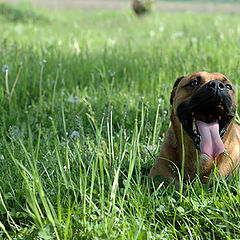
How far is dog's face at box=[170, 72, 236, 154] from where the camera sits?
248 cm

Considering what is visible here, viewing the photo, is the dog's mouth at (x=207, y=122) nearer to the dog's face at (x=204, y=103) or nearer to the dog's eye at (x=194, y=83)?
the dog's face at (x=204, y=103)

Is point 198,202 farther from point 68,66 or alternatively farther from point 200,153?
point 68,66

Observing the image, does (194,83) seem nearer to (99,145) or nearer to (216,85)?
(216,85)

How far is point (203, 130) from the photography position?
8.27 ft

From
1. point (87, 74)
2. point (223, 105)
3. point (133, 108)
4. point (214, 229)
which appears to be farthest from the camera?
point (87, 74)

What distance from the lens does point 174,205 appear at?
90.2 inches

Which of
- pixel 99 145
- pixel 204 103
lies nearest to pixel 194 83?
pixel 204 103

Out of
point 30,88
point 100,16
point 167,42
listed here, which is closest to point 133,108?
point 30,88

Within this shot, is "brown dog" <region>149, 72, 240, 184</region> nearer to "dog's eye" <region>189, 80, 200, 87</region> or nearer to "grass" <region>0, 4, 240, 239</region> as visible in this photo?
"dog's eye" <region>189, 80, 200, 87</region>

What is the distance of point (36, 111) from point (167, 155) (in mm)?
1764

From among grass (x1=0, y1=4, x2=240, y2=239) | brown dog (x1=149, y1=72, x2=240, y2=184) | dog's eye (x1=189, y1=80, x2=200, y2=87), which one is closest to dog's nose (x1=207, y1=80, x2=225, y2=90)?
brown dog (x1=149, y1=72, x2=240, y2=184)

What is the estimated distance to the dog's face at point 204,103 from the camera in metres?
2.48

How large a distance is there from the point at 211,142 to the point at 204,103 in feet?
0.80

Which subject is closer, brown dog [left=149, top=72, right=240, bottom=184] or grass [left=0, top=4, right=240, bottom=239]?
grass [left=0, top=4, right=240, bottom=239]
